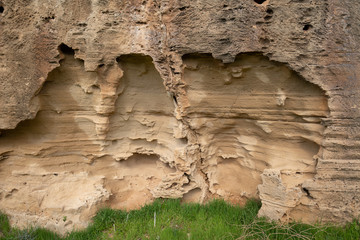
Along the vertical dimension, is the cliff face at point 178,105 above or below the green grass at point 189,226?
above

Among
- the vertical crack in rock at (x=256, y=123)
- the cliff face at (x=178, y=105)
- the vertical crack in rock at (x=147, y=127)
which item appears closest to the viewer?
the cliff face at (x=178, y=105)

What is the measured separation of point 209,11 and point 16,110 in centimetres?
263

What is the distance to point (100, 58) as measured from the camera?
298 cm

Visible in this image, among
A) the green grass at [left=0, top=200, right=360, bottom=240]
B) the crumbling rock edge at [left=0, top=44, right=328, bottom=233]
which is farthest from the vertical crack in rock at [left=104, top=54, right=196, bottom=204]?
the green grass at [left=0, top=200, right=360, bottom=240]

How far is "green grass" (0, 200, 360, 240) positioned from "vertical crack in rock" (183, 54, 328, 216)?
263mm

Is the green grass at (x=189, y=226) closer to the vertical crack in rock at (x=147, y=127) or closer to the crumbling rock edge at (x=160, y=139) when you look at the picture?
the crumbling rock edge at (x=160, y=139)

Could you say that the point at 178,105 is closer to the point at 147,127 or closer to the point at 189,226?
the point at 147,127

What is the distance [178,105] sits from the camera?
326 cm

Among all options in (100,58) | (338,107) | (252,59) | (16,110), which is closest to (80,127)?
(16,110)

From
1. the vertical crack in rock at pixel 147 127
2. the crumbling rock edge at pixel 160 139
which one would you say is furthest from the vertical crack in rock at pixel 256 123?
the vertical crack in rock at pixel 147 127

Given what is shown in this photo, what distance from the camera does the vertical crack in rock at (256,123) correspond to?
2842 mm

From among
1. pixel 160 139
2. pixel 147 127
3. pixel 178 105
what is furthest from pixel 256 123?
pixel 147 127

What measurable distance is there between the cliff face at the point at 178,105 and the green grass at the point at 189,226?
0.56 feet

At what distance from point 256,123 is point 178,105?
106 cm
